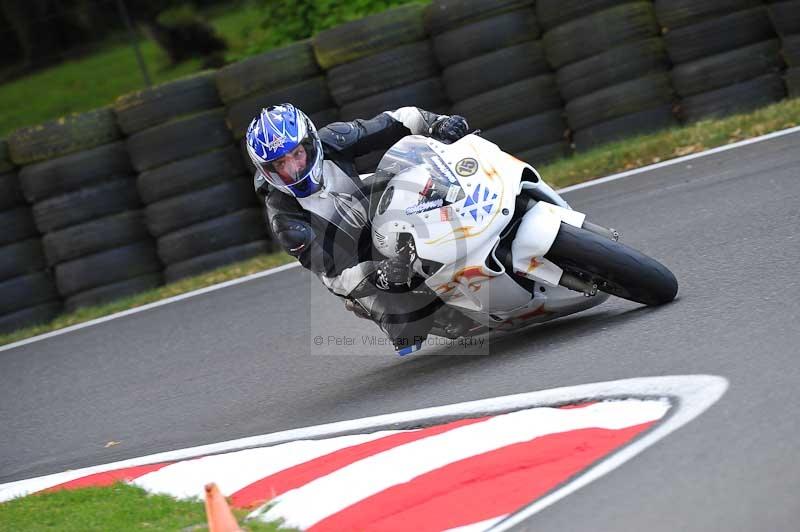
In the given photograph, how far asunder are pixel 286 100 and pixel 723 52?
3877 mm

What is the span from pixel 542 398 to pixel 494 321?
103 cm

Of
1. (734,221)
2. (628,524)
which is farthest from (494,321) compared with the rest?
(628,524)

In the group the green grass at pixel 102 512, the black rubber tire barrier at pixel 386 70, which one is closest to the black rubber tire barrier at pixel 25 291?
the black rubber tire barrier at pixel 386 70

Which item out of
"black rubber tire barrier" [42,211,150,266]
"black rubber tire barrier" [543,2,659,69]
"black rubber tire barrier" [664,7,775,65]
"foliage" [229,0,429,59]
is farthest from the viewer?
"foliage" [229,0,429,59]

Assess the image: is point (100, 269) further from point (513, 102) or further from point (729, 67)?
point (729, 67)

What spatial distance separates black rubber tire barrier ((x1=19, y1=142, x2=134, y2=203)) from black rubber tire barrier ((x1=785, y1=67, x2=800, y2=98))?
596 centimetres

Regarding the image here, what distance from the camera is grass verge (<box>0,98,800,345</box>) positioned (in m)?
9.88

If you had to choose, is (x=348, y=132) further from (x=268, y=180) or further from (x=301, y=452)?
(x=301, y=452)

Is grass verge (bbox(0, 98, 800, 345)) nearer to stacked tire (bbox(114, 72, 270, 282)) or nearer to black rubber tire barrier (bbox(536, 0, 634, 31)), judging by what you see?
stacked tire (bbox(114, 72, 270, 282))

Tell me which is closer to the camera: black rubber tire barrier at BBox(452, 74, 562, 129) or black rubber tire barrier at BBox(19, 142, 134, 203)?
black rubber tire barrier at BBox(452, 74, 562, 129)

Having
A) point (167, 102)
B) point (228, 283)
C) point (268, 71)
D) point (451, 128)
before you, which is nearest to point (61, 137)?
point (167, 102)

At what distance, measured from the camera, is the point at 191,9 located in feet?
57.3

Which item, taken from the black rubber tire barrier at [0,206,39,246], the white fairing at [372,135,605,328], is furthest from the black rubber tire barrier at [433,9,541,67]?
the white fairing at [372,135,605,328]

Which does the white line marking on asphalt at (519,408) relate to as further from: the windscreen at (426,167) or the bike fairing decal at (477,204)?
the windscreen at (426,167)
